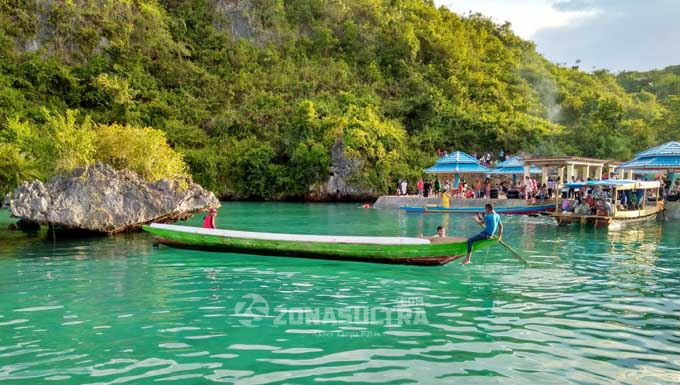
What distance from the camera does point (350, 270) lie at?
40.5ft

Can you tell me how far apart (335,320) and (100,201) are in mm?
13949

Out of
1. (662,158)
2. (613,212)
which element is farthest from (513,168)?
(613,212)

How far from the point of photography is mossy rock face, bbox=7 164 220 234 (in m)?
17.6

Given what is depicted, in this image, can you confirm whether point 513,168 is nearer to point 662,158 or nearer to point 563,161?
point 563,161

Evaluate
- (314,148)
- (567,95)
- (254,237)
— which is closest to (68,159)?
(254,237)

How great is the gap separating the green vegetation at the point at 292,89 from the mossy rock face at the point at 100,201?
13.1 metres

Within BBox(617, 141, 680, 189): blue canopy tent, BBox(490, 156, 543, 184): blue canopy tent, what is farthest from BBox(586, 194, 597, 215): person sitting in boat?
BBox(490, 156, 543, 184): blue canopy tent

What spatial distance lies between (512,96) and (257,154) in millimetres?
30844

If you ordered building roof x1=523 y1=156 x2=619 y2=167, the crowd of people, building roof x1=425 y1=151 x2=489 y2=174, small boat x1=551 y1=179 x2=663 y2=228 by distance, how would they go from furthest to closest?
building roof x1=425 y1=151 x2=489 y2=174, the crowd of people, building roof x1=523 y1=156 x2=619 y2=167, small boat x1=551 y1=179 x2=663 y2=228

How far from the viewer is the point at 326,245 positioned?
13.1m

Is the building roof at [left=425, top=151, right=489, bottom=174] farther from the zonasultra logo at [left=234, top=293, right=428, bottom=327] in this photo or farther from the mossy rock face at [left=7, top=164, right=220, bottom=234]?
the zonasultra logo at [left=234, top=293, right=428, bottom=327]

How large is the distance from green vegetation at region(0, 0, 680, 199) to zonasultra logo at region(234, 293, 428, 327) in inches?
1039

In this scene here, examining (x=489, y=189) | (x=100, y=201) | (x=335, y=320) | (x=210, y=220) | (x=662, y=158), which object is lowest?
(x=335, y=320)

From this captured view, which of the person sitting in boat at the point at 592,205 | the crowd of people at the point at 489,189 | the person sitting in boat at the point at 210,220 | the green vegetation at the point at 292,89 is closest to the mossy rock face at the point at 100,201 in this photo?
the person sitting in boat at the point at 210,220
